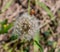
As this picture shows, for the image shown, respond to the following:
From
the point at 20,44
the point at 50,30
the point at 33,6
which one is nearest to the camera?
the point at 20,44

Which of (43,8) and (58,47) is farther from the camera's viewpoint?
(43,8)

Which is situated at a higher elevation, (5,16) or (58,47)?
(5,16)

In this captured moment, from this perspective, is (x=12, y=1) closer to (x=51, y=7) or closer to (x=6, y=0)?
(x=6, y=0)

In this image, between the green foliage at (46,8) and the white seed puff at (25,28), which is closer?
the white seed puff at (25,28)

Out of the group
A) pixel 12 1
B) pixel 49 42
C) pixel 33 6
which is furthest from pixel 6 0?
pixel 49 42

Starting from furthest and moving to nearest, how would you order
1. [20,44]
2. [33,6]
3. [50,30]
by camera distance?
[33,6] < [50,30] < [20,44]

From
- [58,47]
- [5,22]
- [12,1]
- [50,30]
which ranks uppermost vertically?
[12,1]

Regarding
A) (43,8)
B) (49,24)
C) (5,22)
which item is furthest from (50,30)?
(5,22)

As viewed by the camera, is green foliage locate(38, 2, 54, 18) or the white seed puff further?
green foliage locate(38, 2, 54, 18)

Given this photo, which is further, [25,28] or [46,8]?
[46,8]
